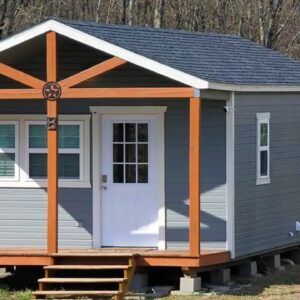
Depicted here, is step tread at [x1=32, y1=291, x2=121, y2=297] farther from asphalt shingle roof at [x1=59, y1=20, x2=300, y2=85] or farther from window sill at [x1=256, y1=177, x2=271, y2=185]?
window sill at [x1=256, y1=177, x2=271, y2=185]

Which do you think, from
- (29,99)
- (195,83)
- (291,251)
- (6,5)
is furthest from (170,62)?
(6,5)

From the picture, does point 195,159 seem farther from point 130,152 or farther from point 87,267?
point 87,267

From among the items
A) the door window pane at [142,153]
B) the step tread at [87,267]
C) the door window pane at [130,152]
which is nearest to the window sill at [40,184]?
the door window pane at [130,152]

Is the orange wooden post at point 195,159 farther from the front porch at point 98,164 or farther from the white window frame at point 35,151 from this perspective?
the white window frame at point 35,151

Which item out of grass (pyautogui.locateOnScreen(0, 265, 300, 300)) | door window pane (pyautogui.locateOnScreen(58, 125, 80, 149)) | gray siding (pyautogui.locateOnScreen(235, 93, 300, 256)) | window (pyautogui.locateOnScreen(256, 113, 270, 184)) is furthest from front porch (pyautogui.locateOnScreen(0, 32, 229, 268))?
window (pyautogui.locateOnScreen(256, 113, 270, 184))

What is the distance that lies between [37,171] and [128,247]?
1887mm

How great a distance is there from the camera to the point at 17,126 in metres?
16.3

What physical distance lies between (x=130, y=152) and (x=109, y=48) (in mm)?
2098

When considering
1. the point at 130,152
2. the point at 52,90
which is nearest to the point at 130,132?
the point at 130,152

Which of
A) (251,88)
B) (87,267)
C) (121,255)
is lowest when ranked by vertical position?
(87,267)

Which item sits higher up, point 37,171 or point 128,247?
point 37,171

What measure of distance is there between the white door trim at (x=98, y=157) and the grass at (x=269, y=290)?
58.3 inches

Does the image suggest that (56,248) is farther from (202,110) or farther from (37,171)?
(202,110)

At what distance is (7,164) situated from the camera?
16438 millimetres
